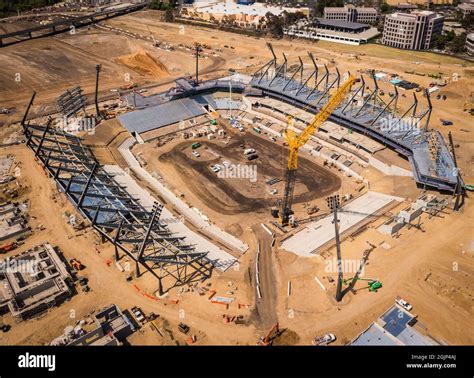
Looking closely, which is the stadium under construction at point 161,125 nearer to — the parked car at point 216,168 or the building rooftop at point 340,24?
the parked car at point 216,168

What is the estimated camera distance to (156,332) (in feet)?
162

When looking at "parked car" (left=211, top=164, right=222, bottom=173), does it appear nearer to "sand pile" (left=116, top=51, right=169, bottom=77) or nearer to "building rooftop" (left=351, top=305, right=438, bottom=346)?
"building rooftop" (left=351, top=305, right=438, bottom=346)

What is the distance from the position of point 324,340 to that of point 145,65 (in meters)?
120

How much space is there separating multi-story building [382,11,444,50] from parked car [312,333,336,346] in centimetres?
14906

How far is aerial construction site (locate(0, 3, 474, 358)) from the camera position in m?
51.0

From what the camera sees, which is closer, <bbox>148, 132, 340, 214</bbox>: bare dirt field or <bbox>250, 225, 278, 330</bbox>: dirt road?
<bbox>250, 225, 278, 330</bbox>: dirt road

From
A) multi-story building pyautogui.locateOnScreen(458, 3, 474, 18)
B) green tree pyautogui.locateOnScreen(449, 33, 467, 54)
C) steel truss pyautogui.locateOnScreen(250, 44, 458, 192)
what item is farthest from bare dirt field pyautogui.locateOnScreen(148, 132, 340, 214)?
multi-story building pyautogui.locateOnScreen(458, 3, 474, 18)

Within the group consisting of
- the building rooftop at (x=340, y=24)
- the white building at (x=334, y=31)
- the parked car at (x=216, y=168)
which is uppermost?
the building rooftop at (x=340, y=24)

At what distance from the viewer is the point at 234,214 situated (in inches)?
2857

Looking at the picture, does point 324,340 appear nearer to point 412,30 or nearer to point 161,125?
point 161,125

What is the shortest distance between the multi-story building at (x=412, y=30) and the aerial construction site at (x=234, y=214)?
34572mm

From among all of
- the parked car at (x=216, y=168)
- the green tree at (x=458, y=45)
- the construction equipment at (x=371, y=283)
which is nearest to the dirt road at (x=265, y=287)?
the construction equipment at (x=371, y=283)

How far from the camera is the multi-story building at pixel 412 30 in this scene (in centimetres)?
15575
